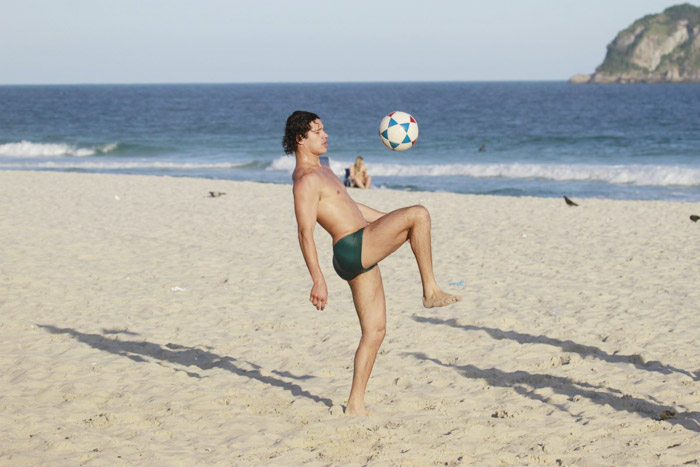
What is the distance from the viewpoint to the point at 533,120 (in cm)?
5862

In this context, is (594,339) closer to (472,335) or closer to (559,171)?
(472,335)

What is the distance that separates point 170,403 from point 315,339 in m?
1.92

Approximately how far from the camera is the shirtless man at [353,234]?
4.59 metres

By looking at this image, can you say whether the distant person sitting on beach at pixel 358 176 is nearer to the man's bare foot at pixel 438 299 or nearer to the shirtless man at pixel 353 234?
the shirtless man at pixel 353 234

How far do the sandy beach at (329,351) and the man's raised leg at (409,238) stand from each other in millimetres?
936

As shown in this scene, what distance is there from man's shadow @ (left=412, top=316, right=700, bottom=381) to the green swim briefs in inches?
107

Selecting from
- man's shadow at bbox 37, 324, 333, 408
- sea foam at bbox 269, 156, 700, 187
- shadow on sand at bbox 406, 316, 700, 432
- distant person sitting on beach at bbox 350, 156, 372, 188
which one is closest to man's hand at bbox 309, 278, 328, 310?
man's shadow at bbox 37, 324, 333, 408

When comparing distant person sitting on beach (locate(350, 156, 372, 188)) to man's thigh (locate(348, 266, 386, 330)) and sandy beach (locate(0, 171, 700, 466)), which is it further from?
man's thigh (locate(348, 266, 386, 330))

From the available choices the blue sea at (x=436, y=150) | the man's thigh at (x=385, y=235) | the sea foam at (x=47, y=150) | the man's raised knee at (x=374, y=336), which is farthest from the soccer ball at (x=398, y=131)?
the sea foam at (x=47, y=150)

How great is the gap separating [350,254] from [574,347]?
2955 millimetres

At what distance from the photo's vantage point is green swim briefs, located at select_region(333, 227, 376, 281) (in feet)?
15.3

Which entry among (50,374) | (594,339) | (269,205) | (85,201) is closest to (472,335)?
(594,339)

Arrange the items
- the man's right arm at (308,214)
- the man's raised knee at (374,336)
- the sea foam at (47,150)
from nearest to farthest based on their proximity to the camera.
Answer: the man's right arm at (308,214) → the man's raised knee at (374,336) → the sea foam at (47,150)

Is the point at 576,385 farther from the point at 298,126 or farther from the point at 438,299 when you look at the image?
the point at 298,126
